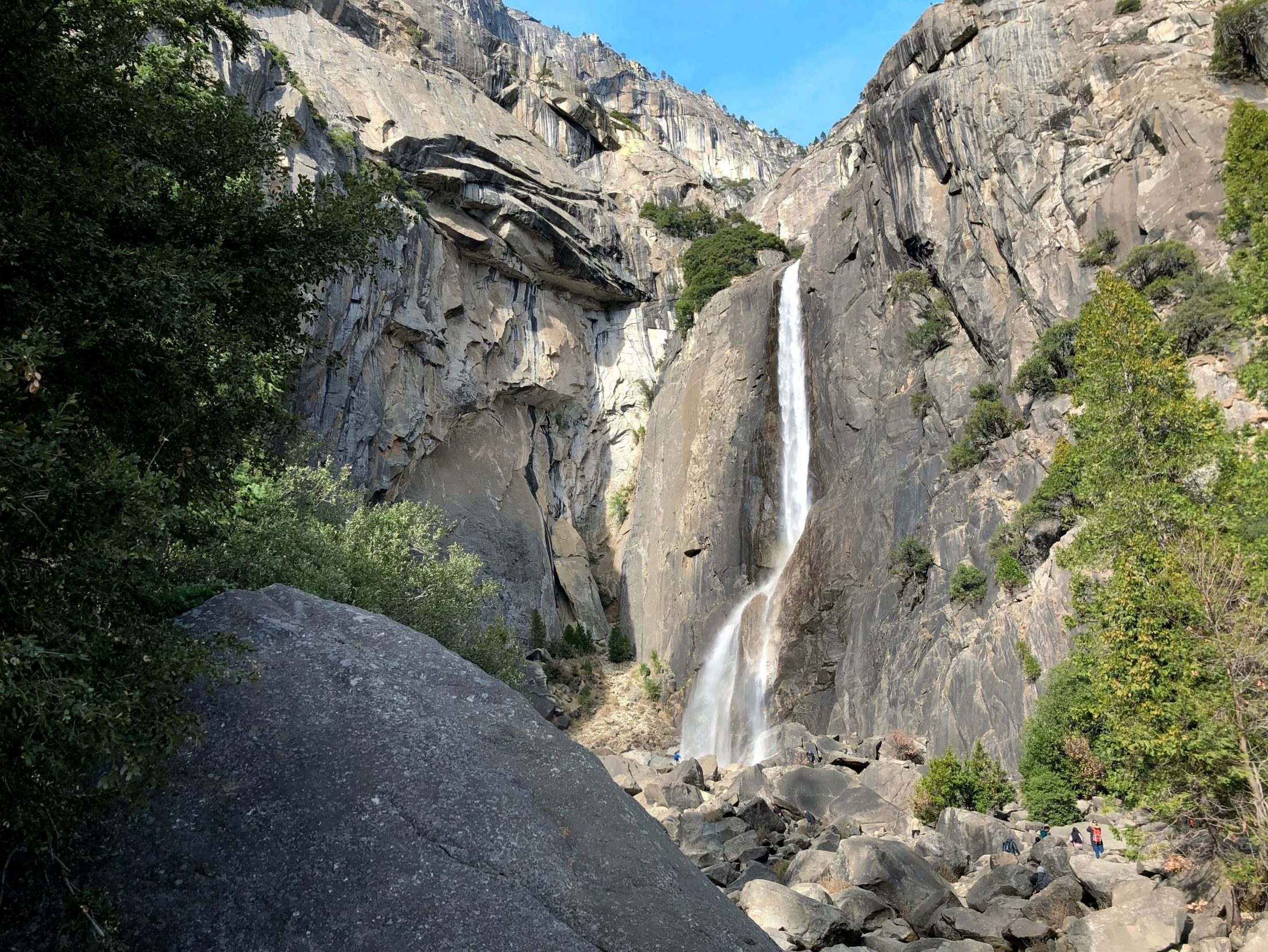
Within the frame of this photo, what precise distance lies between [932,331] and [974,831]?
2148 centimetres

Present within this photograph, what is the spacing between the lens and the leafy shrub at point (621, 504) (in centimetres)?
5084

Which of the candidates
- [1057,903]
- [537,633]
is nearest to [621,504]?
[537,633]

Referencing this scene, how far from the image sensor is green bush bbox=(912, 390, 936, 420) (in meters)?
33.6

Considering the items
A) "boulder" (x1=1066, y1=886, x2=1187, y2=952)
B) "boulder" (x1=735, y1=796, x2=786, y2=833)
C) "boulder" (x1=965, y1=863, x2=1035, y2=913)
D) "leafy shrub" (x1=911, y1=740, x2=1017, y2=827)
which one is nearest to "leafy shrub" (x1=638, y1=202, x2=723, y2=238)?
"leafy shrub" (x1=911, y1=740, x2=1017, y2=827)

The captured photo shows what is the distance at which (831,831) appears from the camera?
19984 mm

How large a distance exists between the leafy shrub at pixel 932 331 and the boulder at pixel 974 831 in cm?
2031

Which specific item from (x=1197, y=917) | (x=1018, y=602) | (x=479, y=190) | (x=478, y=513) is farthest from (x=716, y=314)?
(x=1197, y=917)

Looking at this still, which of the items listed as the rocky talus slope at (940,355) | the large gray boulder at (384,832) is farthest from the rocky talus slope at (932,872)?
the large gray boulder at (384,832)

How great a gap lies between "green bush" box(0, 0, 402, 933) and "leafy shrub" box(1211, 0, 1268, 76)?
101 feet

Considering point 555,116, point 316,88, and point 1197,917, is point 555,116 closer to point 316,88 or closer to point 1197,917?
point 316,88

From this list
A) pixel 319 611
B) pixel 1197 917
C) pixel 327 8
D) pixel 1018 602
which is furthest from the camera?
pixel 327 8

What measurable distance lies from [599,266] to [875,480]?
24.8 meters

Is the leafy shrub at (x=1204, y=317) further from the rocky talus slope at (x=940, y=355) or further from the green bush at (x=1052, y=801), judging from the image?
the green bush at (x=1052, y=801)

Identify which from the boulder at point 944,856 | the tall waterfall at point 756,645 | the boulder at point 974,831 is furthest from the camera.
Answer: the tall waterfall at point 756,645
